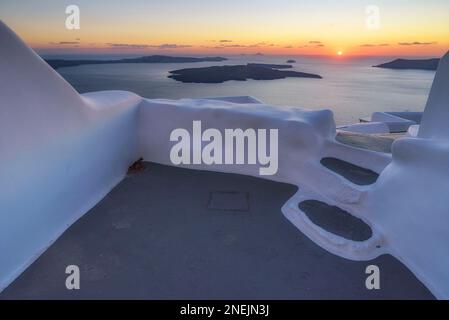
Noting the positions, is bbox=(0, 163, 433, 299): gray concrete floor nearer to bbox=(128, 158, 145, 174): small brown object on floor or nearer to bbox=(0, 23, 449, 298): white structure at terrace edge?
bbox=(0, 23, 449, 298): white structure at terrace edge

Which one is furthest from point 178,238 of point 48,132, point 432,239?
point 432,239

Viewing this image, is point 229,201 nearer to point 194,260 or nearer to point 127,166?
point 194,260

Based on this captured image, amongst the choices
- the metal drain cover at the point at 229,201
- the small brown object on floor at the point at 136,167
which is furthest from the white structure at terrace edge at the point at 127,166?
the metal drain cover at the point at 229,201

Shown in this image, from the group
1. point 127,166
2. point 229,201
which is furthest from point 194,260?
point 127,166

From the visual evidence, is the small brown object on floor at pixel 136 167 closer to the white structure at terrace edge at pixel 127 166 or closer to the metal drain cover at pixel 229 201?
the white structure at terrace edge at pixel 127 166

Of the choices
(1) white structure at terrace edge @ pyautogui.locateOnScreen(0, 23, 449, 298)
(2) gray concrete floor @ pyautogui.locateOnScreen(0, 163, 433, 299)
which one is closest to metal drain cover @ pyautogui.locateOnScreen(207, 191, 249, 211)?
(2) gray concrete floor @ pyautogui.locateOnScreen(0, 163, 433, 299)

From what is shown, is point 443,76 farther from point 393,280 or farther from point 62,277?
point 62,277

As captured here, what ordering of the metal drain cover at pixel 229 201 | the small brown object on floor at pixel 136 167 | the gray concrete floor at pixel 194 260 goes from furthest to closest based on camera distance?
the small brown object on floor at pixel 136 167
the metal drain cover at pixel 229 201
the gray concrete floor at pixel 194 260
